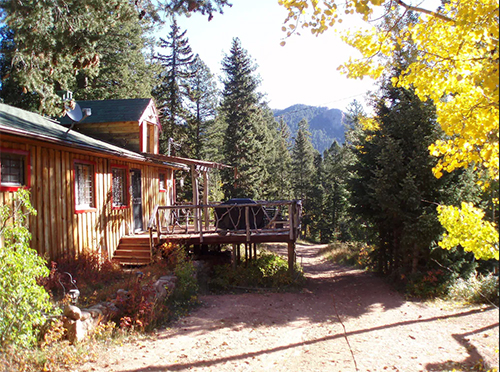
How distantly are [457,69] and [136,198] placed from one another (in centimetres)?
1146

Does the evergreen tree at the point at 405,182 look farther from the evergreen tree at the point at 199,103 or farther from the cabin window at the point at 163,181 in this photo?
the evergreen tree at the point at 199,103

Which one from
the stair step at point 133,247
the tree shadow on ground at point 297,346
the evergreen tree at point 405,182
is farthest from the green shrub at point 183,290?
the evergreen tree at point 405,182

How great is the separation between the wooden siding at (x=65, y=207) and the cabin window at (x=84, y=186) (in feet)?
0.44

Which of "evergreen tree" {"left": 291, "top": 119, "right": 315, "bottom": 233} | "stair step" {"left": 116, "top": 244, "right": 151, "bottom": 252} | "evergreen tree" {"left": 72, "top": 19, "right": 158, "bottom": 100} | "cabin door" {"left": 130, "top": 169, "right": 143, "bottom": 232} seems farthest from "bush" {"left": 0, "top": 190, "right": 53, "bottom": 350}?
"evergreen tree" {"left": 291, "top": 119, "right": 315, "bottom": 233}

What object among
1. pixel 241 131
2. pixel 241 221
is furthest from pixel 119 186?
pixel 241 131

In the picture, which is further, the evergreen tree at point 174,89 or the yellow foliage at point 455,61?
the evergreen tree at point 174,89

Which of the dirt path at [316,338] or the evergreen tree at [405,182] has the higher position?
the evergreen tree at [405,182]

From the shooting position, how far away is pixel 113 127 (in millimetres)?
14844

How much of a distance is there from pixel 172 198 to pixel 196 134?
1427 cm

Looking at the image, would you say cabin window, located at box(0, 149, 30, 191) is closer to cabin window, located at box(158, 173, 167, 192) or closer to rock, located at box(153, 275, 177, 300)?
rock, located at box(153, 275, 177, 300)

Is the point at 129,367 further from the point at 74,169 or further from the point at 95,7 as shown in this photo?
the point at 95,7

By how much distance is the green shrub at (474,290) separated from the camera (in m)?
9.35

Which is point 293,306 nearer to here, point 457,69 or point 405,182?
point 405,182

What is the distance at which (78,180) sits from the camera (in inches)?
397
